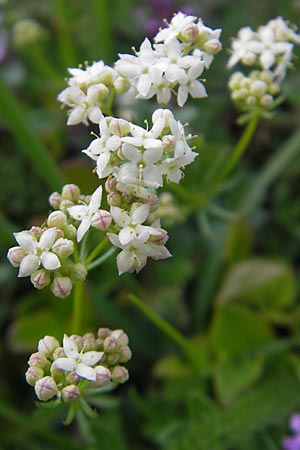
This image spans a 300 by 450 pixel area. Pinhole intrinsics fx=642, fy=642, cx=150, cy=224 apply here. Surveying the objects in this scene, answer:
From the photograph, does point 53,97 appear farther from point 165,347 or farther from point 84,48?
point 165,347

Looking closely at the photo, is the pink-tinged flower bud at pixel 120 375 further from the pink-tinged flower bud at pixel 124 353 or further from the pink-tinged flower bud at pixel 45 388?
the pink-tinged flower bud at pixel 45 388

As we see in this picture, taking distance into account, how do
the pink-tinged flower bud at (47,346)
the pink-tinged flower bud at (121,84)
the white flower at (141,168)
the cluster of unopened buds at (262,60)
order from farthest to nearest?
1. the cluster of unopened buds at (262,60)
2. the pink-tinged flower bud at (121,84)
3. the pink-tinged flower bud at (47,346)
4. the white flower at (141,168)

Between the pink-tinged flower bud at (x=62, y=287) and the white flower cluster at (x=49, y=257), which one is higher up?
the white flower cluster at (x=49, y=257)

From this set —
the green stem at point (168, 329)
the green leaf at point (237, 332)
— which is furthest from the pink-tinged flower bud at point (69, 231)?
the green leaf at point (237, 332)

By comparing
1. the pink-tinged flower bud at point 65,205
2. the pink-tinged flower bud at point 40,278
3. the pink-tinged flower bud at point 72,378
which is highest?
the pink-tinged flower bud at point 65,205

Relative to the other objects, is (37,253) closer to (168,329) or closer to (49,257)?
(49,257)
